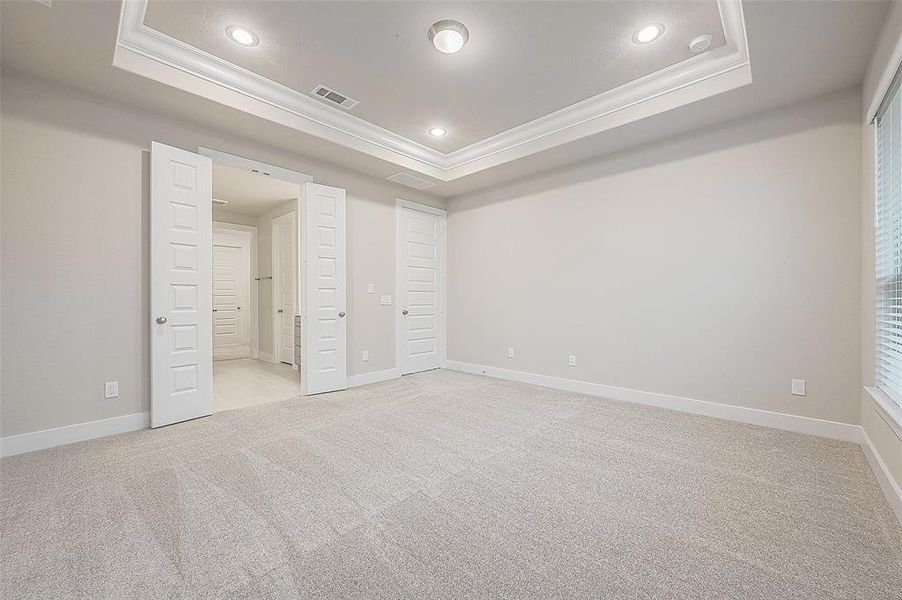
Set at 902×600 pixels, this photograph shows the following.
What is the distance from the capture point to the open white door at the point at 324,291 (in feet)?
13.7

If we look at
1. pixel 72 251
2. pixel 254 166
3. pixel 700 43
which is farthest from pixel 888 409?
pixel 72 251

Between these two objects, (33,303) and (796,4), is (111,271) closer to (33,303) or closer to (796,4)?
(33,303)

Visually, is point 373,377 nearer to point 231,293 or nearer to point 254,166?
point 254,166

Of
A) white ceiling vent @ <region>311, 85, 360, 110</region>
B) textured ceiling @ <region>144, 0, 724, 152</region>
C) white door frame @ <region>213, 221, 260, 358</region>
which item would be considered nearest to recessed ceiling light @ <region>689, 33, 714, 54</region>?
textured ceiling @ <region>144, 0, 724, 152</region>

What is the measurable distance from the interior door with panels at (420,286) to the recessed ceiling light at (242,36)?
2672 mm

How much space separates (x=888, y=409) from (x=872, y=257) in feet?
3.63

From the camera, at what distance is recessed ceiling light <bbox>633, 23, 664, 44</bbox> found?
2.55 m

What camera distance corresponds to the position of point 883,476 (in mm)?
2102

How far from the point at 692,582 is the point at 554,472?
950 millimetres

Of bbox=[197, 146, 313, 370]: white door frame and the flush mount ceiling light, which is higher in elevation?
the flush mount ceiling light

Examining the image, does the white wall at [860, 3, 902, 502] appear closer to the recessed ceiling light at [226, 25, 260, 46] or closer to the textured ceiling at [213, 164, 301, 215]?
the recessed ceiling light at [226, 25, 260, 46]

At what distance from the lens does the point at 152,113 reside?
3193mm

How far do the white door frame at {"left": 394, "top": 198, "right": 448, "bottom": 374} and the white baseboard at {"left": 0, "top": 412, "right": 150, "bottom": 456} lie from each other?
9.21 ft

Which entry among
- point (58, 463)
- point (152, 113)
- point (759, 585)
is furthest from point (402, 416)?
point (152, 113)
